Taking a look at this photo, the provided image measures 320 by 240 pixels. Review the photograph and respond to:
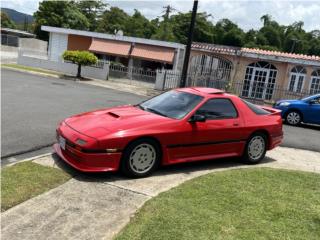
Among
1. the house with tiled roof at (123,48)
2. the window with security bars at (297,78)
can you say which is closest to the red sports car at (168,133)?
the window with security bars at (297,78)

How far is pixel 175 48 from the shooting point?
32.6 metres

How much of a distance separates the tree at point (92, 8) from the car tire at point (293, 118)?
66514 mm

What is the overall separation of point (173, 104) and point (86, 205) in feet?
9.19

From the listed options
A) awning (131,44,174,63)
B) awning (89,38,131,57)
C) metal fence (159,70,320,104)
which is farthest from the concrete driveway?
awning (89,38,131,57)

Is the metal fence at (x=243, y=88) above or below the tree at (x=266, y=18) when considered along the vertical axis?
below

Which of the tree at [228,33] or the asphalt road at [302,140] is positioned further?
the tree at [228,33]

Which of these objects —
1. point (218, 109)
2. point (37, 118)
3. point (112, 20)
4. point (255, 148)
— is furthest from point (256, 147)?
point (112, 20)

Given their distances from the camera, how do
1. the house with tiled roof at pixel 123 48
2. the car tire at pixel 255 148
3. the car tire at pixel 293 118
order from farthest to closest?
the house with tiled roof at pixel 123 48
the car tire at pixel 293 118
the car tire at pixel 255 148

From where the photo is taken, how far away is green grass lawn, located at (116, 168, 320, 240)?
463 centimetres

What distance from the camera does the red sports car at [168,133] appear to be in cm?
621

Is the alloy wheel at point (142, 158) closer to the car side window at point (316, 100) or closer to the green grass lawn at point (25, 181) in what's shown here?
the green grass lawn at point (25, 181)

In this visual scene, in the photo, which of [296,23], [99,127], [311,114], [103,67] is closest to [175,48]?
[103,67]

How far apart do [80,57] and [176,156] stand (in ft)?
69.4

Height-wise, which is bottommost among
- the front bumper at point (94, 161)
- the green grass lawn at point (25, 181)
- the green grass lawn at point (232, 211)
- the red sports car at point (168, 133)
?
the green grass lawn at point (25, 181)
